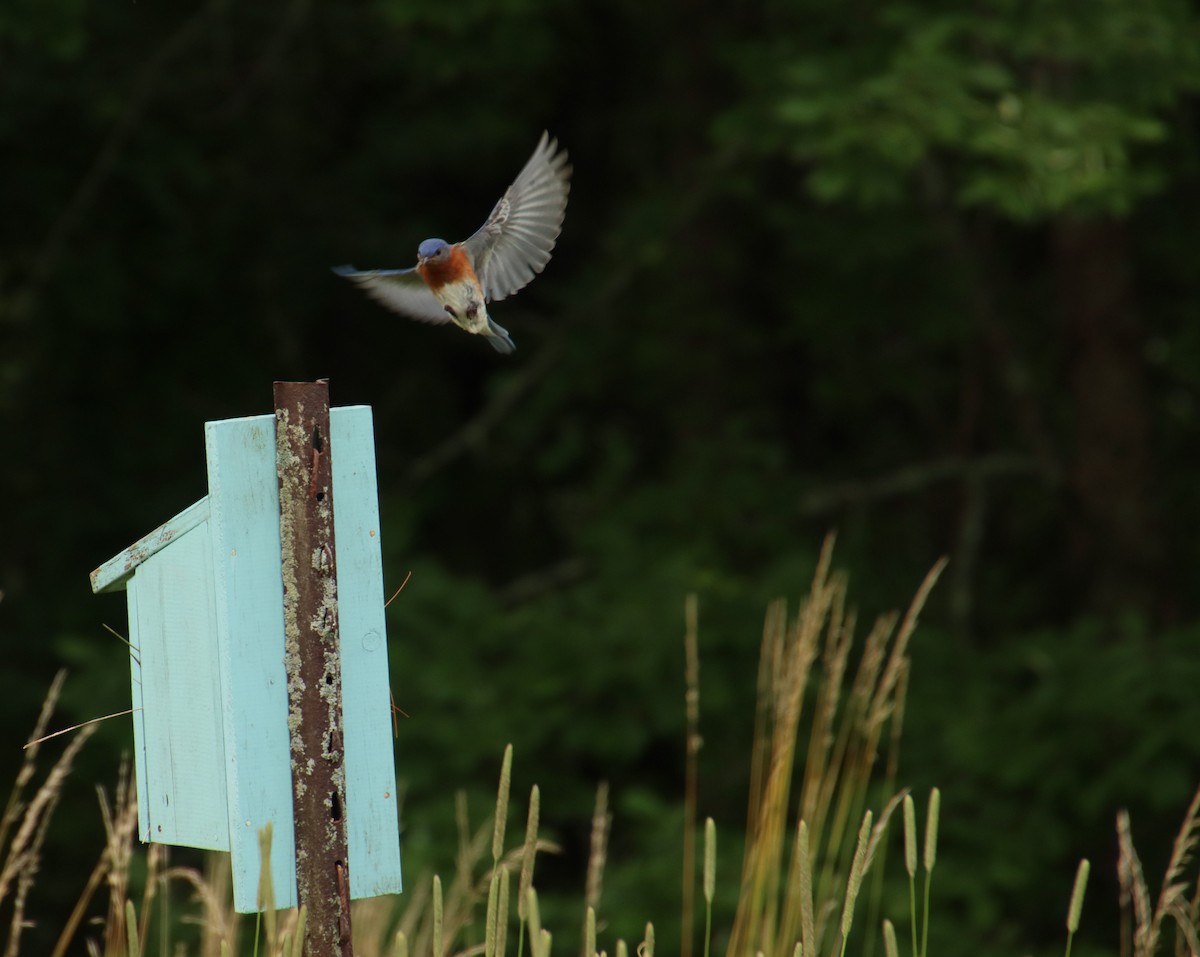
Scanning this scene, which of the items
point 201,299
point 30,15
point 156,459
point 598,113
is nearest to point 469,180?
point 598,113

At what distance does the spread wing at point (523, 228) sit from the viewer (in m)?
1.94

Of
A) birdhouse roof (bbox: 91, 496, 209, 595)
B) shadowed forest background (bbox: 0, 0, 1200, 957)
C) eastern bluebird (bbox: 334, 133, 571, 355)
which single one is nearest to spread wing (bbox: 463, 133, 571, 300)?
eastern bluebird (bbox: 334, 133, 571, 355)

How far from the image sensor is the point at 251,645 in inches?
55.9

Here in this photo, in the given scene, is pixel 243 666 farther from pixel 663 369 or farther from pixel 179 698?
pixel 663 369

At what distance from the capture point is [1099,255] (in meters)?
5.58

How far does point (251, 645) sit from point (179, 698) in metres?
0.15

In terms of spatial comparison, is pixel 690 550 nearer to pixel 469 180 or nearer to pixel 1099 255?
pixel 1099 255

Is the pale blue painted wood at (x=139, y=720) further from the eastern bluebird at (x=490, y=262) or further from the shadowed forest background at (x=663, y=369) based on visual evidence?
the shadowed forest background at (x=663, y=369)

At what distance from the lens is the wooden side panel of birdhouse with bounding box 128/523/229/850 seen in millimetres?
1465

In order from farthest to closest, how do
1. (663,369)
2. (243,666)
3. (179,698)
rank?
(663,369) < (179,698) < (243,666)

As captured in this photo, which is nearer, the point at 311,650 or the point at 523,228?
the point at 311,650

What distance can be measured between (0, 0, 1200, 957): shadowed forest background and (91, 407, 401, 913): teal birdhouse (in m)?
2.64

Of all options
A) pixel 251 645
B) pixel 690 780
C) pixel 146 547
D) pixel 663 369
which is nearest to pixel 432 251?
pixel 146 547

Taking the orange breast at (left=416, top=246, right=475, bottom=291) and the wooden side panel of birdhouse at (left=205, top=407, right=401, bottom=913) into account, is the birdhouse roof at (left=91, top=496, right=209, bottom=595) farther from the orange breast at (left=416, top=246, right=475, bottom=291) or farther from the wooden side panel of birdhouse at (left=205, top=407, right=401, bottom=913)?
the orange breast at (left=416, top=246, right=475, bottom=291)
